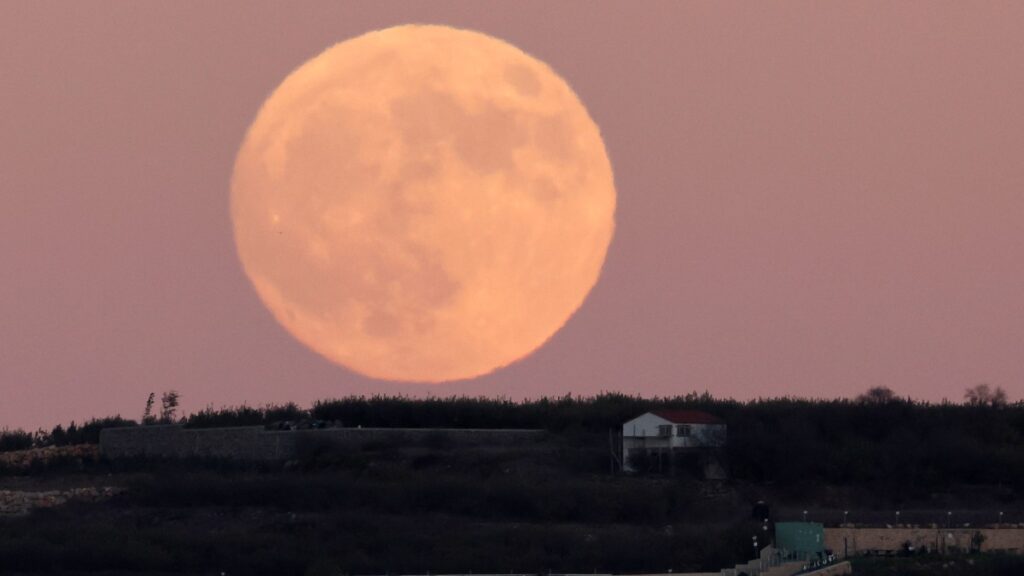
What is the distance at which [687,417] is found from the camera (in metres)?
69.1

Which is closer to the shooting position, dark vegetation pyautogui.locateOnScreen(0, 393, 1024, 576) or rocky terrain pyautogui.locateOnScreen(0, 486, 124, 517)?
dark vegetation pyautogui.locateOnScreen(0, 393, 1024, 576)

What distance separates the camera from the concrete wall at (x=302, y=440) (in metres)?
70.8

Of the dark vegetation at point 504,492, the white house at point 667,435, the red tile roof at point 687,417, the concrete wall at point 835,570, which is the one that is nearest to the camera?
the concrete wall at point 835,570

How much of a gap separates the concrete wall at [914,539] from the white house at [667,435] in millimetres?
13963

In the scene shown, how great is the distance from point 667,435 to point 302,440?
34.7ft

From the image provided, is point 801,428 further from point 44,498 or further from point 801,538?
point 44,498

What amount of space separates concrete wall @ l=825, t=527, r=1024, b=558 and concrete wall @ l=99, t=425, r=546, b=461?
18.0 meters

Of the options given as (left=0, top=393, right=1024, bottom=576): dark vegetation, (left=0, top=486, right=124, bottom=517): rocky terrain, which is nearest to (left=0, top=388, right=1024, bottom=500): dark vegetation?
(left=0, top=393, right=1024, bottom=576): dark vegetation

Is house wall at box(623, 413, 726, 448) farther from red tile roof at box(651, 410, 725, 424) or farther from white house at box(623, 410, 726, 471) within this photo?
red tile roof at box(651, 410, 725, 424)

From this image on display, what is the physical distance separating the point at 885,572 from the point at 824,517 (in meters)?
8.35

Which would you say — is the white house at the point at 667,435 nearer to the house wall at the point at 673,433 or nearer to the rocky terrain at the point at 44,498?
the house wall at the point at 673,433

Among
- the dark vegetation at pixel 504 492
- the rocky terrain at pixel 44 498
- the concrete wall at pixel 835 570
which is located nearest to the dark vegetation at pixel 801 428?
the dark vegetation at pixel 504 492

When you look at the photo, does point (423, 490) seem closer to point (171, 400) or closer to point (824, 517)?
point (824, 517)

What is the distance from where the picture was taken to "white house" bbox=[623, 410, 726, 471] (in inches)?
2675
